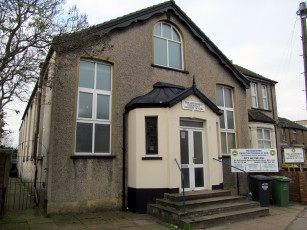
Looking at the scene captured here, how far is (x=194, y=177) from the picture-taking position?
9219mm

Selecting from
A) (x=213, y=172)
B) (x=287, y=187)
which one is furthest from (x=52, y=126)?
(x=287, y=187)

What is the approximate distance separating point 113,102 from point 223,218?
526 cm

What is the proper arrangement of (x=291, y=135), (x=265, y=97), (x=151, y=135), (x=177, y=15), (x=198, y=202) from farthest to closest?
1. (x=291, y=135)
2. (x=265, y=97)
3. (x=177, y=15)
4. (x=151, y=135)
5. (x=198, y=202)

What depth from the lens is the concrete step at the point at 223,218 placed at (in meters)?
6.62

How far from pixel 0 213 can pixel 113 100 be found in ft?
16.0

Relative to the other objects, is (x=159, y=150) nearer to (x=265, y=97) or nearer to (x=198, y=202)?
(x=198, y=202)

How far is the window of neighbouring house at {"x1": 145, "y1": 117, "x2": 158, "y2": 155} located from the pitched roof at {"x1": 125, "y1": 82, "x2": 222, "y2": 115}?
1.75ft

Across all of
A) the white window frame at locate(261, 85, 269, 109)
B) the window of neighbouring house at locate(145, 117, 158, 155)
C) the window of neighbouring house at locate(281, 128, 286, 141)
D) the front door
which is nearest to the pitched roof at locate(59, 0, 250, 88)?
the window of neighbouring house at locate(145, 117, 158, 155)

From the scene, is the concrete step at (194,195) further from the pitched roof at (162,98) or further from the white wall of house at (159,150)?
the pitched roof at (162,98)

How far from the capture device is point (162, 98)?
895 cm

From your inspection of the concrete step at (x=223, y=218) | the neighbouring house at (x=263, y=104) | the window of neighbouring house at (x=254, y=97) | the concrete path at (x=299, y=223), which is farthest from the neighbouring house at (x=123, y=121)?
the window of neighbouring house at (x=254, y=97)

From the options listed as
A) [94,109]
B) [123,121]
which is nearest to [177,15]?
[123,121]

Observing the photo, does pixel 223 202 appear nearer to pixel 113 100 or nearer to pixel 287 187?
pixel 287 187

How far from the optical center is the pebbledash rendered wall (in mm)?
7773
